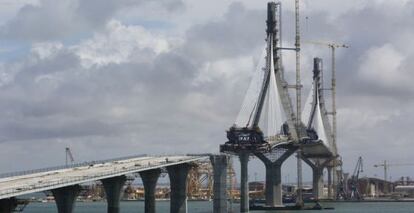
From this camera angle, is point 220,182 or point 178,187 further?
point 220,182

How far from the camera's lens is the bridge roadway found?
95.6m

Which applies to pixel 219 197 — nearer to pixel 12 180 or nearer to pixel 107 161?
pixel 107 161

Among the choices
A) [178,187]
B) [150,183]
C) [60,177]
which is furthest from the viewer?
[178,187]

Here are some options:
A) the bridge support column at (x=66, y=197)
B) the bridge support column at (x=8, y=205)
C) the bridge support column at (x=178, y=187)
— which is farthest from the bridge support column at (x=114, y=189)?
the bridge support column at (x=8, y=205)

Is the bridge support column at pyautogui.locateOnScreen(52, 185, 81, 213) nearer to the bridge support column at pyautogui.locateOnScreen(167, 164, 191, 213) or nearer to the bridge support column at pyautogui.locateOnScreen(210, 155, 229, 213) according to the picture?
the bridge support column at pyautogui.locateOnScreen(167, 164, 191, 213)

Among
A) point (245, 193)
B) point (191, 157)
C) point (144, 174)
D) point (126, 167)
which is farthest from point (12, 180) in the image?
point (245, 193)

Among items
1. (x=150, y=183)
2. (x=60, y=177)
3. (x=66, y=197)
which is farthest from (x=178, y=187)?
(x=66, y=197)

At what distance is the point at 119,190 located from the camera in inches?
4993

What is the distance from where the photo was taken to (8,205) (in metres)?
90.5

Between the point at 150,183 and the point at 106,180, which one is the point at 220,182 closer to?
the point at 150,183

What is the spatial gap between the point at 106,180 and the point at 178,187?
89.3ft

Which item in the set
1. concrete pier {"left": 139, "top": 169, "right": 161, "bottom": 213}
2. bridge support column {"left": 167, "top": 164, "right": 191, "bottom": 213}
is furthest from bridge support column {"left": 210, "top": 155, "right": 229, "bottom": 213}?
concrete pier {"left": 139, "top": 169, "right": 161, "bottom": 213}

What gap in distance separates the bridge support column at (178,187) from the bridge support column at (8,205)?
62.2 meters

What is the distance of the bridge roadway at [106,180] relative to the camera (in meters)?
95.6
